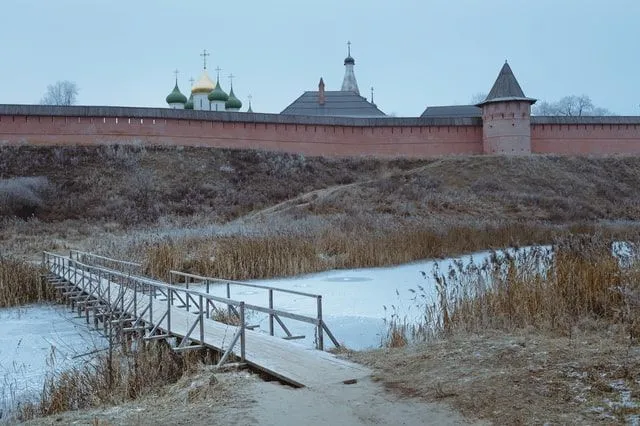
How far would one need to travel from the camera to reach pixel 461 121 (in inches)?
1059

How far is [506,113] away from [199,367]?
22900mm

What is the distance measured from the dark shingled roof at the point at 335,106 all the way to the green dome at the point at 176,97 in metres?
8.73

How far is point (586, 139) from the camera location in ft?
88.3

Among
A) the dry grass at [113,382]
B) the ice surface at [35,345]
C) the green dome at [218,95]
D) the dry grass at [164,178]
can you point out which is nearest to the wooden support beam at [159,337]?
the dry grass at [113,382]

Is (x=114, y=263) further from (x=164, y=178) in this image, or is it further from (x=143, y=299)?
(x=164, y=178)

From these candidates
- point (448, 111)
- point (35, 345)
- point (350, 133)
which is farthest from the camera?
point (448, 111)

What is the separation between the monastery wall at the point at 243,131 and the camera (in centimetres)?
2333

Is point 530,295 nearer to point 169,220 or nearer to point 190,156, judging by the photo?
point 169,220

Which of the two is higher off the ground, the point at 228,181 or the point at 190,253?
the point at 228,181

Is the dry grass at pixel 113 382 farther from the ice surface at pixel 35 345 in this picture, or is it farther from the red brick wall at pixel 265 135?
the red brick wall at pixel 265 135

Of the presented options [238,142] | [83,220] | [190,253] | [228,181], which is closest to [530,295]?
[190,253]

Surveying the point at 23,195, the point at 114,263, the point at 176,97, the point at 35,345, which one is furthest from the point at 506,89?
the point at 35,345

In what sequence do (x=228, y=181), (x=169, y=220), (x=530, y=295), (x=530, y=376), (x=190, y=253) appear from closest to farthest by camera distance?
(x=530, y=376), (x=530, y=295), (x=190, y=253), (x=169, y=220), (x=228, y=181)

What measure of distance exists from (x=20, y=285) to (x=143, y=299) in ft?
8.44
